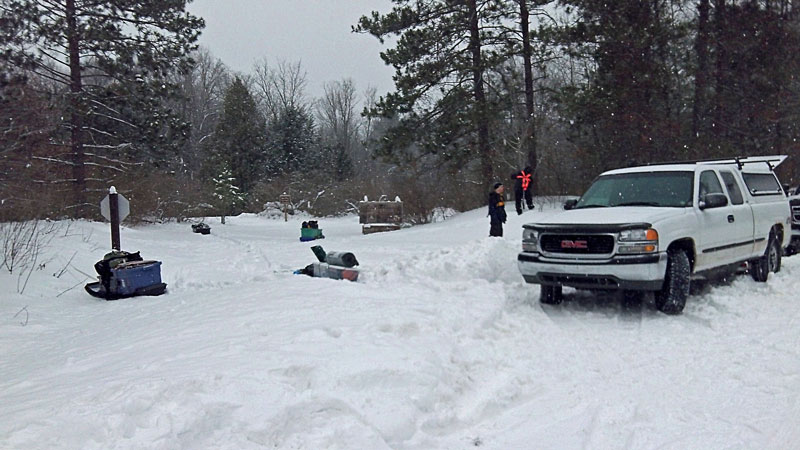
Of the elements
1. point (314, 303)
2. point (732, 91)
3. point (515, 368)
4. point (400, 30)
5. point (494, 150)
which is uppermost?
point (400, 30)

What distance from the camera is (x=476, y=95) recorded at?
2495cm

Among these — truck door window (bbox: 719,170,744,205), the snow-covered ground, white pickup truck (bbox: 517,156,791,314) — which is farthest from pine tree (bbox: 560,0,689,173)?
the snow-covered ground

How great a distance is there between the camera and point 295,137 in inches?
2345

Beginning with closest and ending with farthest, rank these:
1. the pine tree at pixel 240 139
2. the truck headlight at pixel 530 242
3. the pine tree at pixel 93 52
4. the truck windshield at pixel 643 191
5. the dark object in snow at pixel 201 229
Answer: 1. the truck headlight at pixel 530 242
2. the truck windshield at pixel 643 191
3. the pine tree at pixel 93 52
4. the dark object in snow at pixel 201 229
5. the pine tree at pixel 240 139

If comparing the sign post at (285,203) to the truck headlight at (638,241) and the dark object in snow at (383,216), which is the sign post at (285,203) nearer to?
the dark object in snow at (383,216)

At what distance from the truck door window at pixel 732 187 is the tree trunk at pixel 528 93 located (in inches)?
576

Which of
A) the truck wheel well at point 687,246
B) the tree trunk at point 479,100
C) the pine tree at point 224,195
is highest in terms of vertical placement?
the tree trunk at point 479,100

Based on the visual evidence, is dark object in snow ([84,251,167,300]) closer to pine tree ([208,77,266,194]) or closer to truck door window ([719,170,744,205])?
truck door window ([719,170,744,205])

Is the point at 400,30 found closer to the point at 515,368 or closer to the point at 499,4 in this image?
the point at 499,4

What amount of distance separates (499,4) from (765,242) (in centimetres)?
1752

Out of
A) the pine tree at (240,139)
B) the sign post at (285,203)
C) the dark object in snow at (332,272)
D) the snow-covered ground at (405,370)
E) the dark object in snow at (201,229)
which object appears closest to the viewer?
the snow-covered ground at (405,370)

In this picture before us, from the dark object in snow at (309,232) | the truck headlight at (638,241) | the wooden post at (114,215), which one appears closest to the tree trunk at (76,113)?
the dark object in snow at (309,232)

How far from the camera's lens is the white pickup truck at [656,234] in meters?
6.86

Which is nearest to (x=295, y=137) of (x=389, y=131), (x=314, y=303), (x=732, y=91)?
(x=389, y=131)
